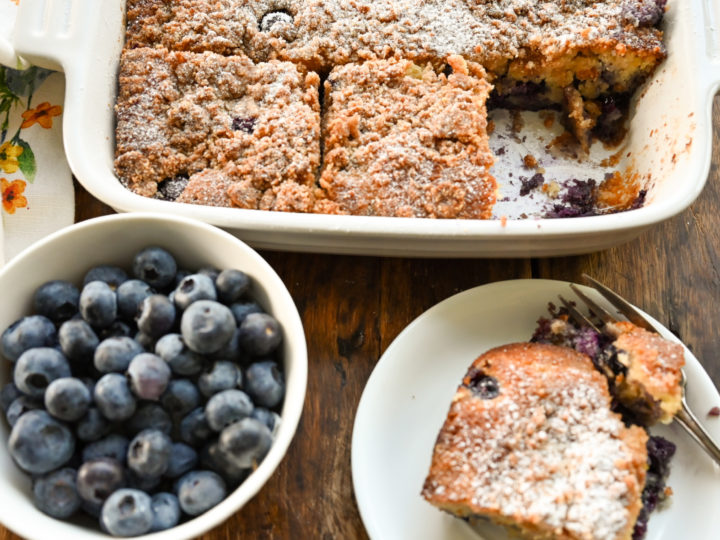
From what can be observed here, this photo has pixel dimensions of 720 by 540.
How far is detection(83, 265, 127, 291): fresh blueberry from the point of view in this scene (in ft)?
5.12

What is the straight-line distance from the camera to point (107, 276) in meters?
1.56

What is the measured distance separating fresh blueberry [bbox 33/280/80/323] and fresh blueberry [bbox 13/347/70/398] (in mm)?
131

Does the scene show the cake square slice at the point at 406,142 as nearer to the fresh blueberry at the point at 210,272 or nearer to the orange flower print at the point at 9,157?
the fresh blueberry at the point at 210,272

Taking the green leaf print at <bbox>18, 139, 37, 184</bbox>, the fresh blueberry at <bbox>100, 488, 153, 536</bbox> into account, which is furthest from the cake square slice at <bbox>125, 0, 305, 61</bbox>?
the fresh blueberry at <bbox>100, 488, 153, 536</bbox>

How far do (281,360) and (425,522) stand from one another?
51 centimetres

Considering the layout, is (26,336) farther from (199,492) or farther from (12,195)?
(12,195)

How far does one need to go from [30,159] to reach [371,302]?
102 centimetres

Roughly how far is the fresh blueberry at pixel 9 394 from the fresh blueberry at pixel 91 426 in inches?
6.5

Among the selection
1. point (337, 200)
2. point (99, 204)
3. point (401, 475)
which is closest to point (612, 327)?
point (401, 475)

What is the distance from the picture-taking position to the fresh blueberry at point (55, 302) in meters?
1.51

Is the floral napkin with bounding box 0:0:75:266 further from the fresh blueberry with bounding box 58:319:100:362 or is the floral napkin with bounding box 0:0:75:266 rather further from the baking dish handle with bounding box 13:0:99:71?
the fresh blueberry with bounding box 58:319:100:362

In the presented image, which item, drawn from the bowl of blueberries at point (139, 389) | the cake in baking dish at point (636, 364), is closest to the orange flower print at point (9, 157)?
the bowl of blueberries at point (139, 389)

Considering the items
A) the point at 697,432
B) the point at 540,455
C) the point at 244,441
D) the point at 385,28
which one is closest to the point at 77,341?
the point at 244,441

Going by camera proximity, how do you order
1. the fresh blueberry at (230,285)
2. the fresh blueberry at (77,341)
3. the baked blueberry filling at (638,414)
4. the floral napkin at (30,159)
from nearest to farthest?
the fresh blueberry at (77,341) → the fresh blueberry at (230,285) → the baked blueberry filling at (638,414) → the floral napkin at (30,159)
